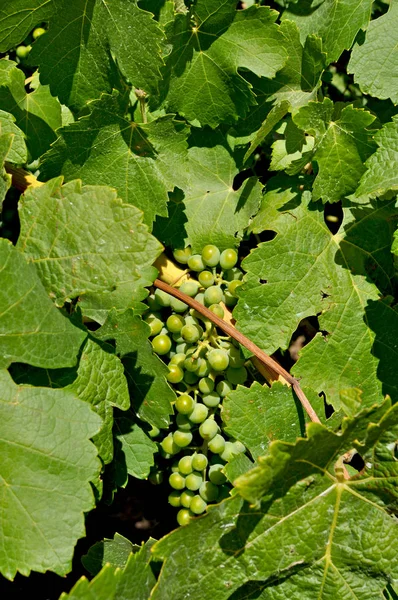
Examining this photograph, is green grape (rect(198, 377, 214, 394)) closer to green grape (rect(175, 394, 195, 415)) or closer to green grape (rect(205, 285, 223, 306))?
green grape (rect(175, 394, 195, 415))

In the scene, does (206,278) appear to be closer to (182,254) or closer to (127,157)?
(182,254)

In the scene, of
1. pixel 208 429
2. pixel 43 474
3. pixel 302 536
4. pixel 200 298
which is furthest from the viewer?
pixel 200 298

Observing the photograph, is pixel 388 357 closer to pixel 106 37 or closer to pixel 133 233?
pixel 133 233

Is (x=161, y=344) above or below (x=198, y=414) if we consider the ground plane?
above

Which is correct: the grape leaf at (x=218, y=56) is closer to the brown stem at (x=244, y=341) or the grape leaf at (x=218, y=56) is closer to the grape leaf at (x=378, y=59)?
the grape leaf at (x=378, y=59)

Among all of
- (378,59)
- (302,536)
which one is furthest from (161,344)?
(378,59)

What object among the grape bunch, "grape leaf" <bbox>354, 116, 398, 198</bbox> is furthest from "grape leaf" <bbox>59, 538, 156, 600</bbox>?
"grape leaf" <bbox>354, 116, 398, 198</bbox>

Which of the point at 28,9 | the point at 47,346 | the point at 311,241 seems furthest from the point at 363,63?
the point at 47,346

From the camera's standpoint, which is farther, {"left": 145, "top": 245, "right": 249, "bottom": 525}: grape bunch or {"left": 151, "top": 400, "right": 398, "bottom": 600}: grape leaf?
{"left": 145, "top": 245, "right": 249, "bottom": 525}: grape bunch
